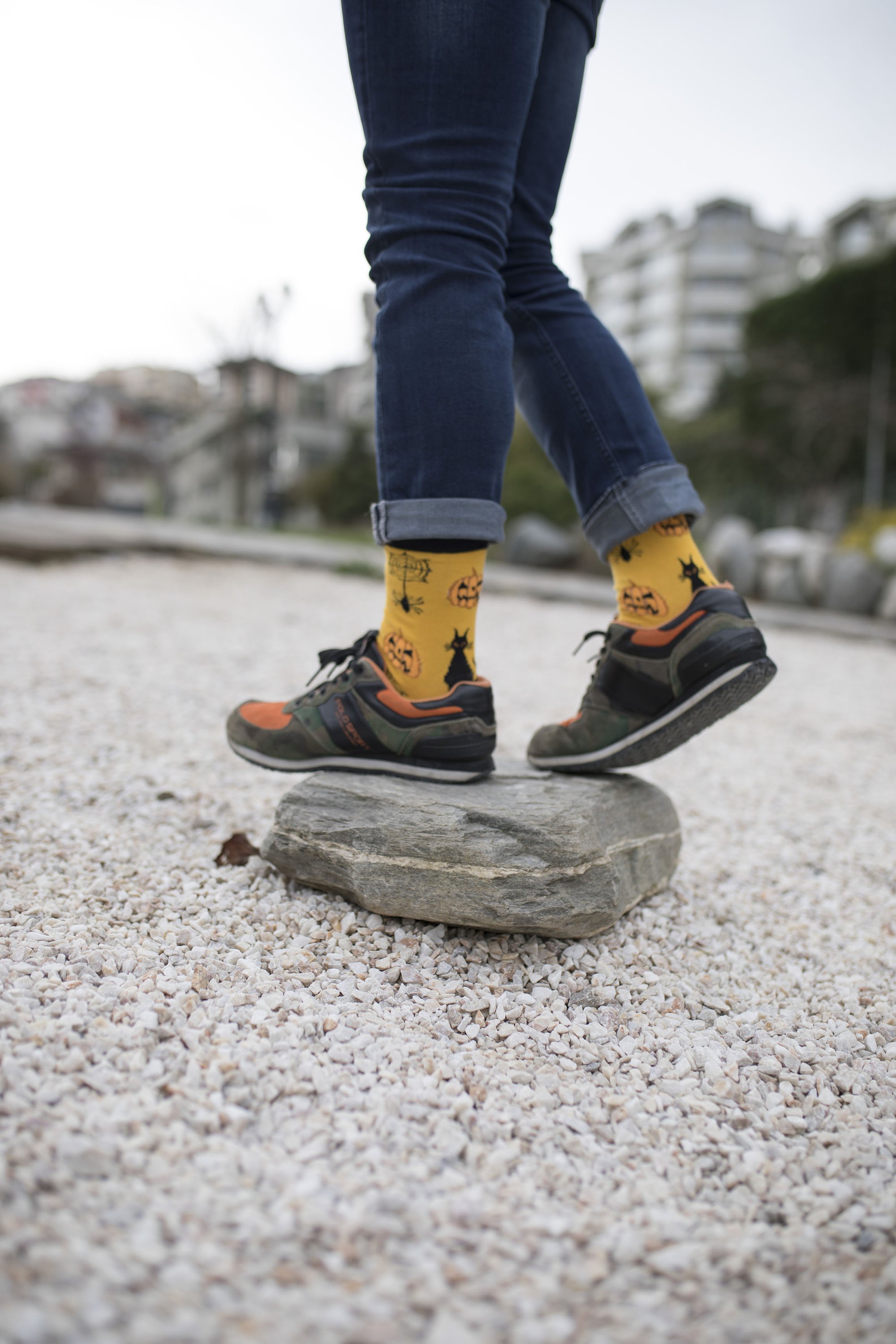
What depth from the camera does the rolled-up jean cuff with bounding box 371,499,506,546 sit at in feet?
3.34

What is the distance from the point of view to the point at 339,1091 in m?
0.78

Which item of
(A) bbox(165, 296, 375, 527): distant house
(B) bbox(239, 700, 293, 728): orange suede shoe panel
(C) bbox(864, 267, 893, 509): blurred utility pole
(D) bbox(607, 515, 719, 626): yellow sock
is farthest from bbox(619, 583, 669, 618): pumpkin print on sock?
(A) bbox(165, 296, 375, 527): distant house

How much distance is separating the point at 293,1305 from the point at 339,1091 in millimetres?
228

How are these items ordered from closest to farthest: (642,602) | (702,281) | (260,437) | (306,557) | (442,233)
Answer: (442,233)
(642,602)
(306,557)
(260,437)
(702,281)

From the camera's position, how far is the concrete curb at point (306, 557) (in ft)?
16.1

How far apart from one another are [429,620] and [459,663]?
3.2 inches

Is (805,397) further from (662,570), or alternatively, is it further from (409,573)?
(409,573)

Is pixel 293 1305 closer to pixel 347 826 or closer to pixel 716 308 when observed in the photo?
pixel 347 826

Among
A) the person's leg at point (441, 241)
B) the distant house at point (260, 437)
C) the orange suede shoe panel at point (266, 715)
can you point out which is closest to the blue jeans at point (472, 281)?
the person's leg at point (441, 241)

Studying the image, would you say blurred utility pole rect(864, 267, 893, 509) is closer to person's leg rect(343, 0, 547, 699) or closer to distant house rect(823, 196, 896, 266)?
person's leg rect(343, 0, 547, 699)

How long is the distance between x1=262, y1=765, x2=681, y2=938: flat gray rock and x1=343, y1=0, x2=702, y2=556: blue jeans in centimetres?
36

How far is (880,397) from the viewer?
12688 mm

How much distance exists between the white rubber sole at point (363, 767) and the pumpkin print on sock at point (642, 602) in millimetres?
297

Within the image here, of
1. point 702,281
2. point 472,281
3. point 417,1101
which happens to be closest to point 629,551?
point 472,281
